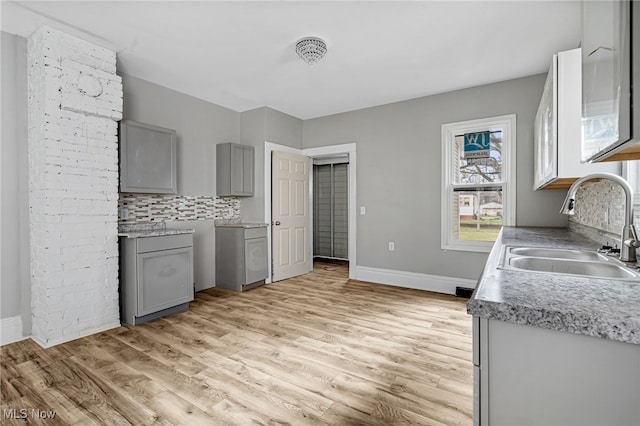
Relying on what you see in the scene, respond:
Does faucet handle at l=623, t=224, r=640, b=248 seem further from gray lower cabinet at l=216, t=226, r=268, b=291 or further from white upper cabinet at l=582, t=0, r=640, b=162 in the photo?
gray lower cabinet at l=216, t=226, r=268, b=291

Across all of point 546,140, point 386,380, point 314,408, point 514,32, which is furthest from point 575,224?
point 314,408

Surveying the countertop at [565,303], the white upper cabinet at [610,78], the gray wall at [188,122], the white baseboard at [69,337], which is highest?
the gray wall at [188,122]

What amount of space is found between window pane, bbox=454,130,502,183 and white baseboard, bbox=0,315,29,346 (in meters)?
4.81

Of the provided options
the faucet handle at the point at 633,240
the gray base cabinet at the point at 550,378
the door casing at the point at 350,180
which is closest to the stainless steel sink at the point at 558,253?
the faucet handle at the point at 633,240

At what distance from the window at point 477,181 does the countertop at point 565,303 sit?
3.04 m

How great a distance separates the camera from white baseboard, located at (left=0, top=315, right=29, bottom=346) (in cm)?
267

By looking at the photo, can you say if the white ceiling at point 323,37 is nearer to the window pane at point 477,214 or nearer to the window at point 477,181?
the window at point 477,181

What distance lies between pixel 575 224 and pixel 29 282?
200 inches

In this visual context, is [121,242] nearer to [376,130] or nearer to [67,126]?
[67,126]

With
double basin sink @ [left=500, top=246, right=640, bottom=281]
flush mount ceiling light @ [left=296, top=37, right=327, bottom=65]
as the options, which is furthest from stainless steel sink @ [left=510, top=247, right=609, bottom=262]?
flush mount ceiling light @ [left=296, top=37, right=327, bottom=65]

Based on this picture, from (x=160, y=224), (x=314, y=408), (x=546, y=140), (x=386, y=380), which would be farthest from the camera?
(x=160, y=224)

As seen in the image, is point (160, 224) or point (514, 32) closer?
point (514, 32)

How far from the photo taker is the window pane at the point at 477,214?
3.91 meters

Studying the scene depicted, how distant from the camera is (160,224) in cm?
382
